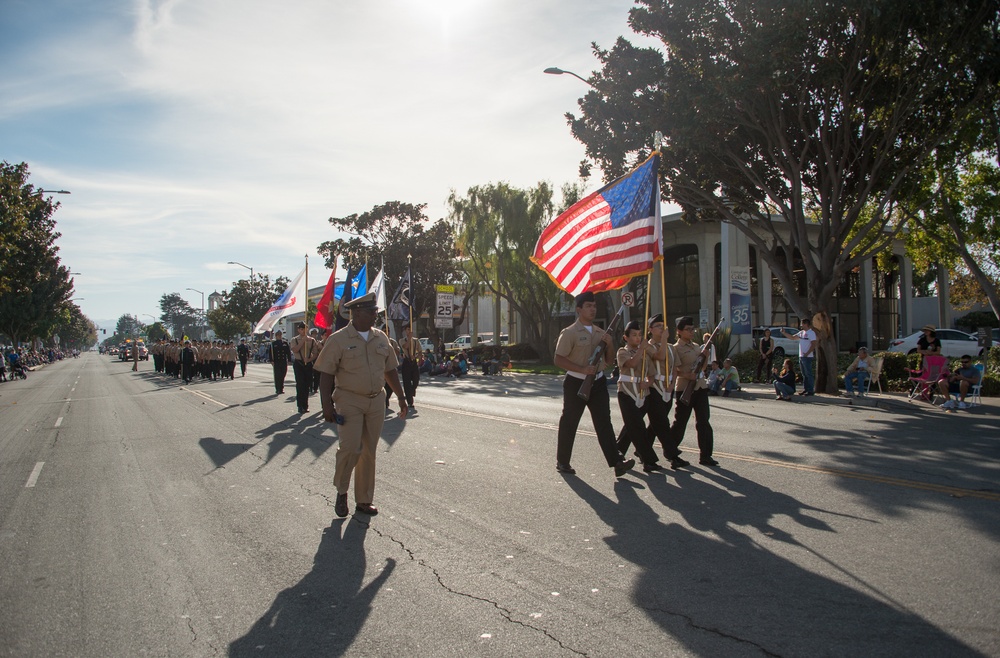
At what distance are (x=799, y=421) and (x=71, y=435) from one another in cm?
1267

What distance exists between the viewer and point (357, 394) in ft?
21.0

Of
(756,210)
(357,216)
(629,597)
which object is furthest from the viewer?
(357,216)

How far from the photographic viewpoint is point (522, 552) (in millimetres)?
5297

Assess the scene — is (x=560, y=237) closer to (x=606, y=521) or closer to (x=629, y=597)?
(x=606, y=521)

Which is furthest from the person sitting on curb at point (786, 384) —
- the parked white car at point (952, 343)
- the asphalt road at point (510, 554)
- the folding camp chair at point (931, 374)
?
the parked white car at point (952, 343)

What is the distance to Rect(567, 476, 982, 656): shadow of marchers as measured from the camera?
145 inches

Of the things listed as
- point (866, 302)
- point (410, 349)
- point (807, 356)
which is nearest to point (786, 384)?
point (807, 356)

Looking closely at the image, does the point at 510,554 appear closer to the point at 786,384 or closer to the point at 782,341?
the point at 786,384

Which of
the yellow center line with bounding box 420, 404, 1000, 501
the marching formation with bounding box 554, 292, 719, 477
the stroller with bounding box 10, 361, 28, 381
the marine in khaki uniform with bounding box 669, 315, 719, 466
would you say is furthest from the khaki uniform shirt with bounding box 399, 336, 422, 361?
the stroller with bounding box 10, 361, 28, 381

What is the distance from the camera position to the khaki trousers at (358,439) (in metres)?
6.38

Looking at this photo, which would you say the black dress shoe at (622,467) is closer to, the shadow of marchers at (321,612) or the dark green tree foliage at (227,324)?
the shadow of marchers at (321,612)

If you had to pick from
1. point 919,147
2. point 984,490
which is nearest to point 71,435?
point 984,490

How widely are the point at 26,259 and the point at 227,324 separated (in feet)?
159

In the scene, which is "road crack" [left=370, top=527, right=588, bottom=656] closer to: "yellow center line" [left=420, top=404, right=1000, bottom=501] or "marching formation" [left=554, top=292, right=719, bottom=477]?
"marching formation" [left=554, top=292, right=719, bottom=477]
